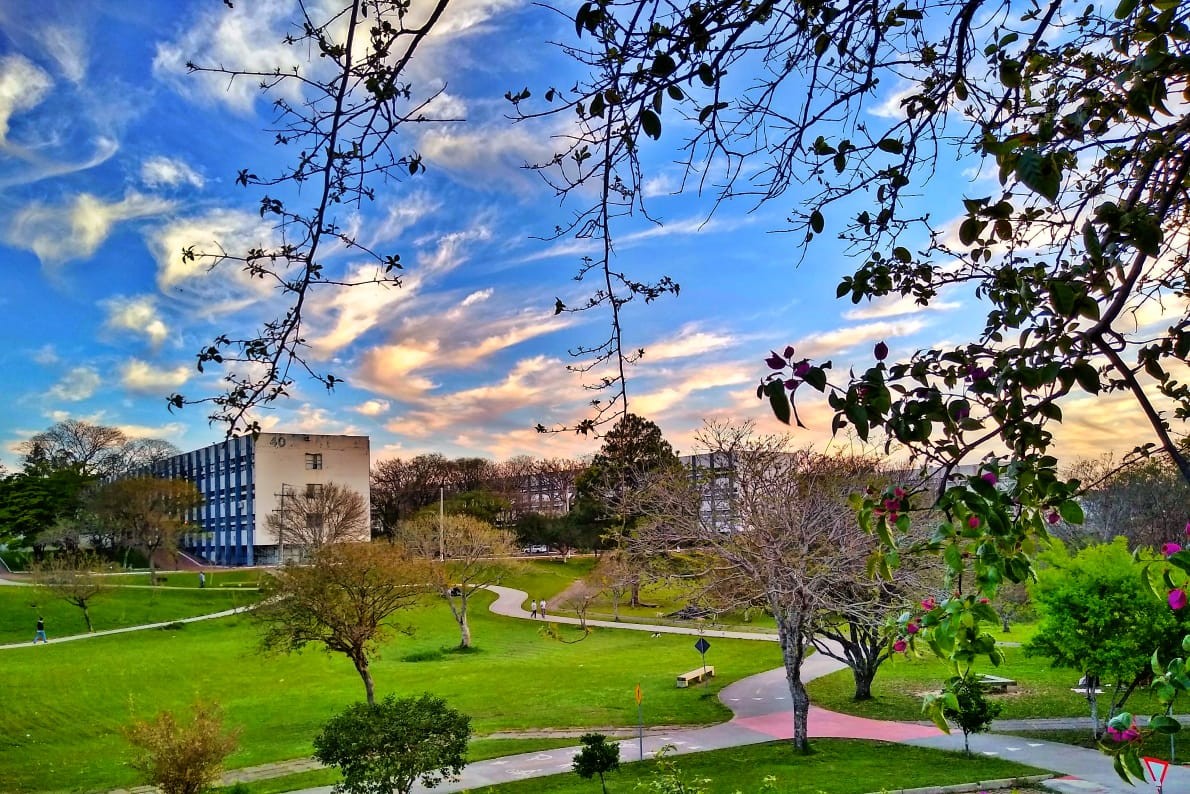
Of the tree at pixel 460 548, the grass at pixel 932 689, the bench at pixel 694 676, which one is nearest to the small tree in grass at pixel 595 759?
the grass at pixel 932 689

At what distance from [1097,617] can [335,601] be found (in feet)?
53.4

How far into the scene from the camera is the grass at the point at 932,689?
62.4 feet

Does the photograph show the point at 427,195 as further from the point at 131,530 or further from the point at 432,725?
the point at 131,530

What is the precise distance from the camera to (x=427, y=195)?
10.9ft

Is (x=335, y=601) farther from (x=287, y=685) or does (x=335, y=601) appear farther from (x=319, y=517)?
(x=319, y=517)

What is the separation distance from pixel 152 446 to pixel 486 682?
45995mm

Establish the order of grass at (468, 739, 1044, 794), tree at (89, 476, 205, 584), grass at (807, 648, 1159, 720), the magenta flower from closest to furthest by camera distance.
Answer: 1. the magenta flower
2. grass at (468, 739, 1044, 794)
3. grass at (807, 648, 1159, 720)
4. tree at (89, 476, 205, 584)

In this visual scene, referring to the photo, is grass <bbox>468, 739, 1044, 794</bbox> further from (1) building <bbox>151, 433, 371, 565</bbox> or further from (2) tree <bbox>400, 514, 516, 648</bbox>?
(1) building <bbox>151, 433, 371, 565</bbox>

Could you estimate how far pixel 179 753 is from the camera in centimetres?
1265

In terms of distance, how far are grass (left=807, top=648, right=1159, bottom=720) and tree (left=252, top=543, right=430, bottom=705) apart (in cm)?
1151

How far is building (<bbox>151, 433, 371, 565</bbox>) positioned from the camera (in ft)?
184

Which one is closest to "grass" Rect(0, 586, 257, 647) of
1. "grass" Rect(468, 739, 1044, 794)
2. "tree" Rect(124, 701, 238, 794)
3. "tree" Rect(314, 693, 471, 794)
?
"tree" Rect(124, 701, 238, 794)

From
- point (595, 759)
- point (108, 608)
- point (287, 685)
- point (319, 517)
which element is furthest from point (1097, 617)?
point (108, 608)

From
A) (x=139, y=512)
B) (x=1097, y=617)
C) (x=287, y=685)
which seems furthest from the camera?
(x=139, y=512)
